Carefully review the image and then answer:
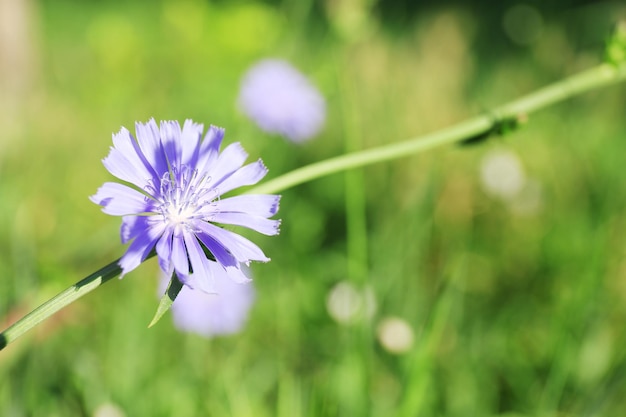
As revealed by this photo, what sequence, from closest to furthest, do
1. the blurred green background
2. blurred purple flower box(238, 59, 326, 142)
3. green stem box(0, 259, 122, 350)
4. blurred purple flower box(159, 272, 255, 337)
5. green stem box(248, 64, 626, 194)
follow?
green stem box(0, 259, 122, 350) < green stem box(248, 64, 626, 194) < the blurred green background < blurred purple flower box(159, 272, 255, 337) < blurred purple flower box(238, 59, 326, 142)

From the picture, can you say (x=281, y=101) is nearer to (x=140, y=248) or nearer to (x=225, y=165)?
(x=225, y=165)

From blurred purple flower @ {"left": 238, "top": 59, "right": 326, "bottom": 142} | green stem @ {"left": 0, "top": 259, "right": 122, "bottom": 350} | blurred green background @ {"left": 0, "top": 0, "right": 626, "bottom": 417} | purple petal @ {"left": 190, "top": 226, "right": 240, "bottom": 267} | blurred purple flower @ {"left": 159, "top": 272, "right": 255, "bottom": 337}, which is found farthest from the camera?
blurred purple flower @ {"left": 238, "top": 59, "right": 326, "bottom": 142}

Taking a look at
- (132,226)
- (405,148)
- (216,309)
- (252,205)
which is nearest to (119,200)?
(132,226)

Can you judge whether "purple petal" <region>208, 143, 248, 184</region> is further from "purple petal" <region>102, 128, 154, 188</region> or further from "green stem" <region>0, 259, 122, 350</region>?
"green stem" <region>0, 259, 122, 350</region>

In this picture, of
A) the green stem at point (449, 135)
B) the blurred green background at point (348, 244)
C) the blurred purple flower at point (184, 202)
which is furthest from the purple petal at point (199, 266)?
the blurred green background at point (348, 244)

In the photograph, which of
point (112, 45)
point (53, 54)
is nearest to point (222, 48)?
point (112, 45)

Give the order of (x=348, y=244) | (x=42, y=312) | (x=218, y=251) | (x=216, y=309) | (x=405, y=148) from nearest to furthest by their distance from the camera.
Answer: (x=42, y=312) < (x=218, y=251) < (x=405, y=148) < (x=348, y=244) < (x=216, y=309)

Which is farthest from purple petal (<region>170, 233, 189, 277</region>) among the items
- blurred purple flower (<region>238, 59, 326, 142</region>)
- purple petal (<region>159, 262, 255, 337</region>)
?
blurred purple flower (<region>238, 59, 326, 142</region>)
